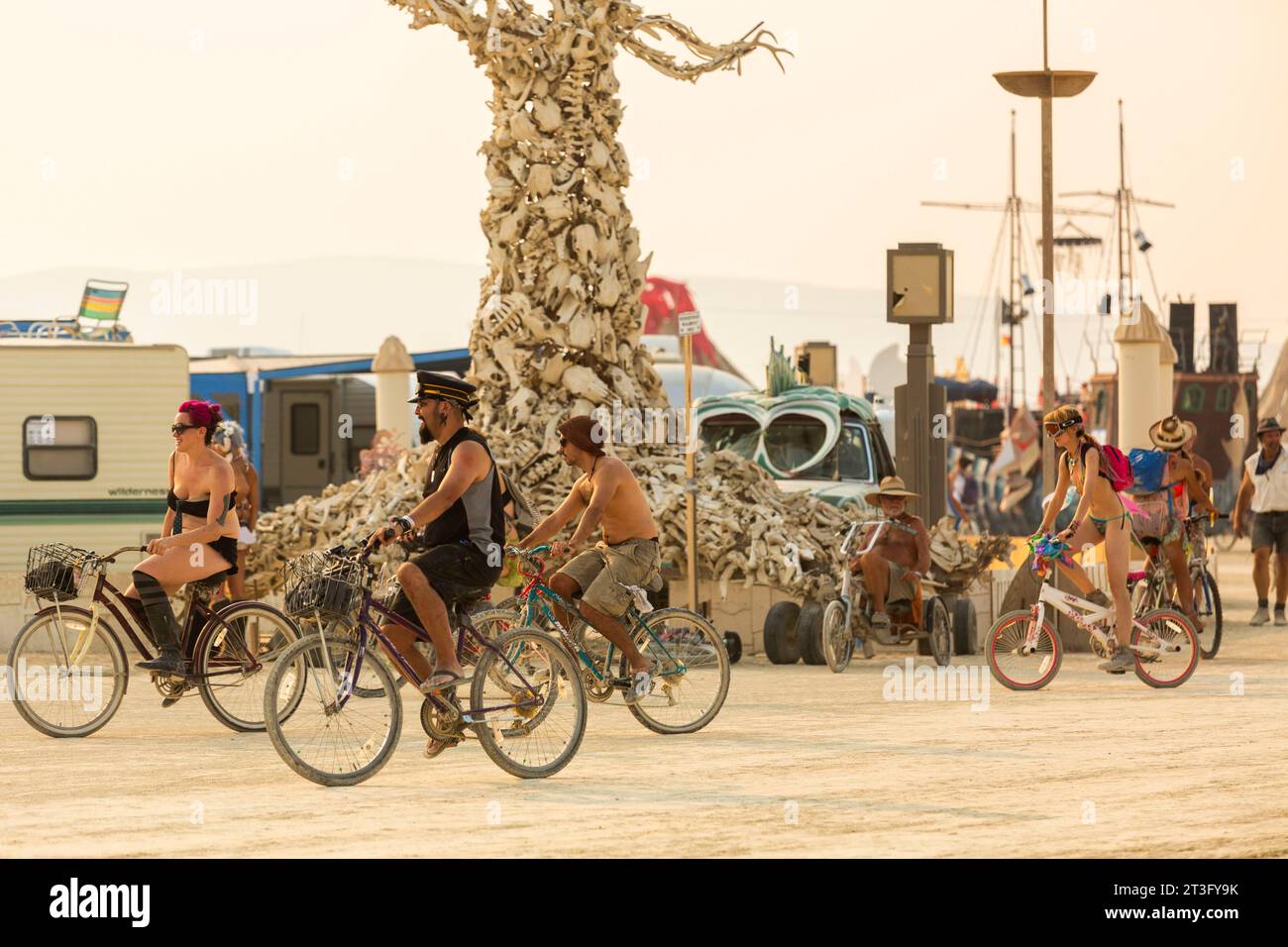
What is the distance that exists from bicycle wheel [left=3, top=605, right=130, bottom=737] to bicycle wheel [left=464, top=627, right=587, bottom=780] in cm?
294

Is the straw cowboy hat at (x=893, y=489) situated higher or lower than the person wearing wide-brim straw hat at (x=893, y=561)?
higher

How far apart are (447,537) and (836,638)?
284 inches

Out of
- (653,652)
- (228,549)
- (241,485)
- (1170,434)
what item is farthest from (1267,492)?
(228,549)

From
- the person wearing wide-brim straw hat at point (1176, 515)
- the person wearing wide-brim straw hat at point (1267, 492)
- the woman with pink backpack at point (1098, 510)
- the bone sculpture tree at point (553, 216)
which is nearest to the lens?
the woman with pink backpack at point (1098, 510)

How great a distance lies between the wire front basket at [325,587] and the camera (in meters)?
10.6

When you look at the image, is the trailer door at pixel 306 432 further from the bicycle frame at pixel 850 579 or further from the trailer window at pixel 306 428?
the bicycle frame at pixel 850 579

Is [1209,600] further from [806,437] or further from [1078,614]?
[806,437]

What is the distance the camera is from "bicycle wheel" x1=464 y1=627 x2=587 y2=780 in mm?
11031

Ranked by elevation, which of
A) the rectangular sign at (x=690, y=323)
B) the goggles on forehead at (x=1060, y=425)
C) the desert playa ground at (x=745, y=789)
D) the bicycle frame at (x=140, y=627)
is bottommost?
the desert playa ground at (x=745, y=789)

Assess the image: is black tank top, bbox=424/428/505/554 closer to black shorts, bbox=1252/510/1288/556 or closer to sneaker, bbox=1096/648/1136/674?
sneaker, bbox=1096/648/1136/674

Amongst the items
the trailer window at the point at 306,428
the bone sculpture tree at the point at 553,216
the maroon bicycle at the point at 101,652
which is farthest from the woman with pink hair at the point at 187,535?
the trailer window at the point at 306,428

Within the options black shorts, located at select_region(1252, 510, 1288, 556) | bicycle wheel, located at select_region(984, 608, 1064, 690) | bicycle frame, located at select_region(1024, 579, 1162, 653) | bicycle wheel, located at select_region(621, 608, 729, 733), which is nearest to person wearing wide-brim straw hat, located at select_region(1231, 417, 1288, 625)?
black shorts, located at select_region(1252, 510, 1288, 556)

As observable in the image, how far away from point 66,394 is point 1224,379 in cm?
4007

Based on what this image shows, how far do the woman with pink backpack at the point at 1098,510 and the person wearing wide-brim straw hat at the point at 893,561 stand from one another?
2.08 m
